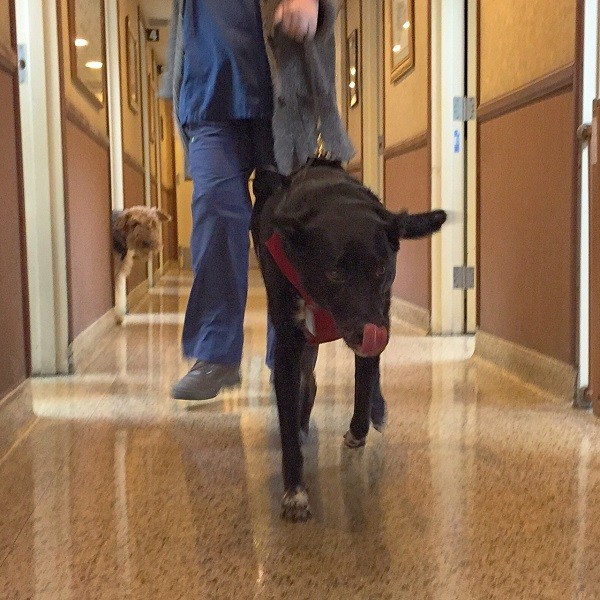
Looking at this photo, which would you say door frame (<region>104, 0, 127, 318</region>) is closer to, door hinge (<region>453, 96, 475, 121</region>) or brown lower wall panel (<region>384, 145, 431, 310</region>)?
brown lower wall panel (<region>384, 145, 431, 310</region>)

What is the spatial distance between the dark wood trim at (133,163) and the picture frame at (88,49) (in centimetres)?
88

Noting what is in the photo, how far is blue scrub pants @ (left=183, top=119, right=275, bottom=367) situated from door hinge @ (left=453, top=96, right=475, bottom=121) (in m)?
1.58

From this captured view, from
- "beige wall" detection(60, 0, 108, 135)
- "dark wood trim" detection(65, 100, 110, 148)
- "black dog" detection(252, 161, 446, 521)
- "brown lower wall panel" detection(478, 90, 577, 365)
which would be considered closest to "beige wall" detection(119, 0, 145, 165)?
"dark wood trim" detection(65, 100, 110, 148)

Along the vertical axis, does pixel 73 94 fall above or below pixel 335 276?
above

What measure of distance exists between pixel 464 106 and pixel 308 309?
2.31 meters

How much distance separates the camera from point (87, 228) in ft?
11.1

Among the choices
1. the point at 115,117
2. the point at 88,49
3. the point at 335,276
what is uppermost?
the point at 88,49

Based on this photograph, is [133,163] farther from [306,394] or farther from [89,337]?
[306,394]

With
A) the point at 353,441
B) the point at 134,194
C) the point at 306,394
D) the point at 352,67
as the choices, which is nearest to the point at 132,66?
the point at 134,194

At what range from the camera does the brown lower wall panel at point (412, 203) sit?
3.59 m

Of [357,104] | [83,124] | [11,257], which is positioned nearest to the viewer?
[11,257]

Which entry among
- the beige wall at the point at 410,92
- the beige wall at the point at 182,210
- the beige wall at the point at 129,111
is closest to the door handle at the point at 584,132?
the beige wall at the point at 410,92

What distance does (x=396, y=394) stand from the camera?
7.16ft

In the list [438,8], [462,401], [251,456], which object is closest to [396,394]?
[462,401]
